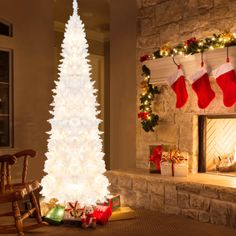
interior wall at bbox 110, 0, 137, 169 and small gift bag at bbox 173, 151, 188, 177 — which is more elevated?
interior wall at bbox 110, 0, 137, 169

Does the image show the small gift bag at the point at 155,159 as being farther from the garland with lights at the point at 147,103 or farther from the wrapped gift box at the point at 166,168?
the garland with lights at the point at 147,103

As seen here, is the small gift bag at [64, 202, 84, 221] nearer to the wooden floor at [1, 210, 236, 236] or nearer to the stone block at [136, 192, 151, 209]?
the wooden floor at [1, 210, 236, 236]

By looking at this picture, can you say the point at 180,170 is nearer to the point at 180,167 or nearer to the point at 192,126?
the point at 180,167

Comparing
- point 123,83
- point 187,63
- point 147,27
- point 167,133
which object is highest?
point 147,27

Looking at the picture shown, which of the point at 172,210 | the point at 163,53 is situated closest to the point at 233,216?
the point at 172,210

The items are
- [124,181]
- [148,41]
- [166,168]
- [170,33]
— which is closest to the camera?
[166,168]

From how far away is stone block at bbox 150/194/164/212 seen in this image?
3865 millimetres

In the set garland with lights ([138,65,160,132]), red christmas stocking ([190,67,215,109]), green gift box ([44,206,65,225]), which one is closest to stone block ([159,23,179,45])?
garland with lights ([138,65,160,132])

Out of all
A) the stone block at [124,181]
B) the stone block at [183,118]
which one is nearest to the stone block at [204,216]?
the stone block at [124,181]

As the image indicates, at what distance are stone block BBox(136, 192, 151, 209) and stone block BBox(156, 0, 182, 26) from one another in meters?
1.92

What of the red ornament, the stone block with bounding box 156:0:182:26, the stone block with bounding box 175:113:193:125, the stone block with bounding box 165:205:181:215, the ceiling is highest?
the ceiling

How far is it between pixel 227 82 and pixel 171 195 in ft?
3.89

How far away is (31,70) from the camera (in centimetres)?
529

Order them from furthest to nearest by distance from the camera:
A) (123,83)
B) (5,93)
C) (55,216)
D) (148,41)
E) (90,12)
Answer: (90,12) → (5,93) → (123,83) → (148,41) → (55,216)
